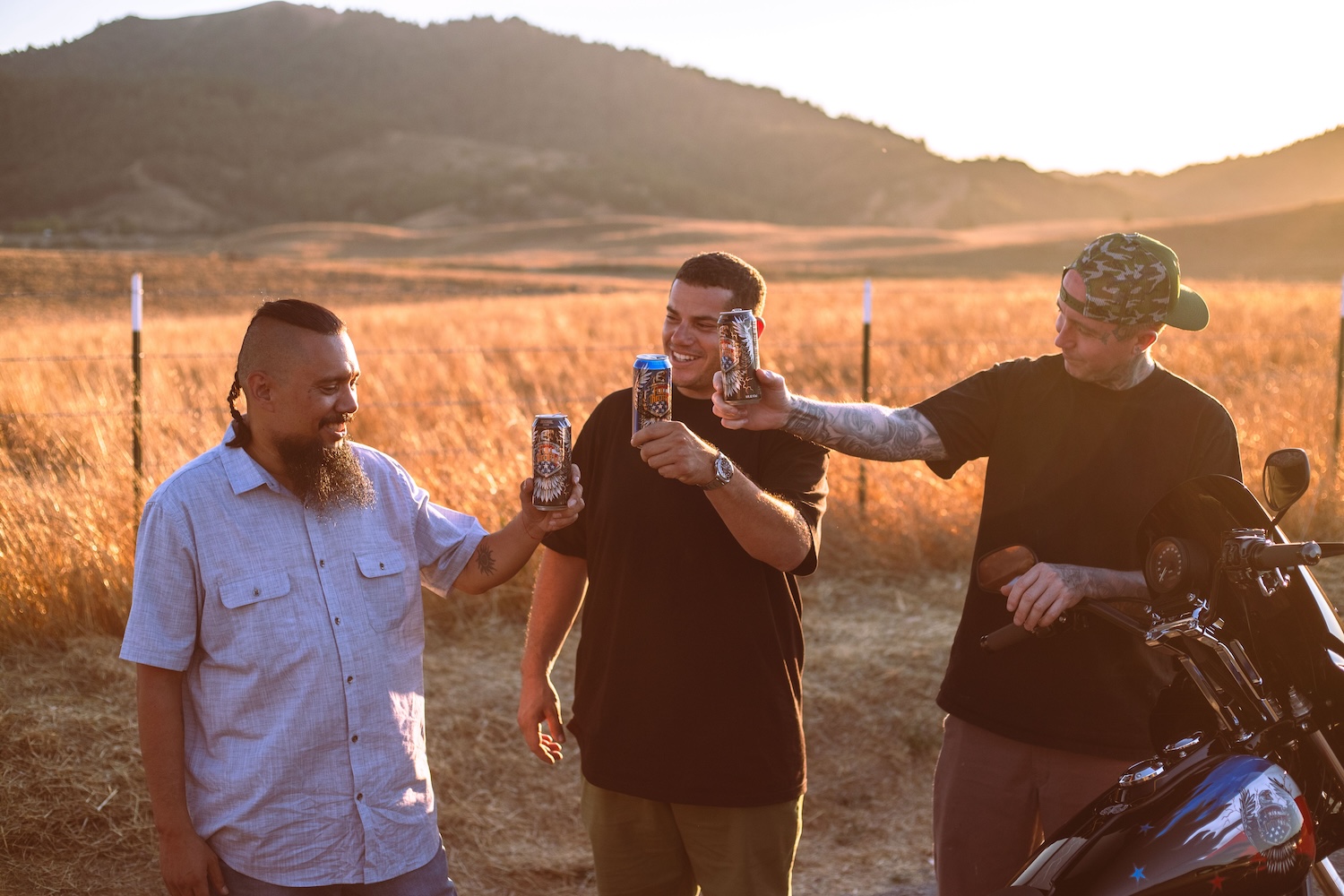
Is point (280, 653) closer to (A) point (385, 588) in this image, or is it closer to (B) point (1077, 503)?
(A) point (385, 588)

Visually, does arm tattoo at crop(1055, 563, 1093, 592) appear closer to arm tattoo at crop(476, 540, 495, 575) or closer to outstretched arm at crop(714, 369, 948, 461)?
outstretched arm at crop(714, 369, 948, 461)

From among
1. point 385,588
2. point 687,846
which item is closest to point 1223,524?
point 687,846

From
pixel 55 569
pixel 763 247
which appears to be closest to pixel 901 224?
pixel 763 247

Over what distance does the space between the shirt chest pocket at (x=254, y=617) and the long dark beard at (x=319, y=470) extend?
203 mm

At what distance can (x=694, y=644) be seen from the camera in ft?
9.18

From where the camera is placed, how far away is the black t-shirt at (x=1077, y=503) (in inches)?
110

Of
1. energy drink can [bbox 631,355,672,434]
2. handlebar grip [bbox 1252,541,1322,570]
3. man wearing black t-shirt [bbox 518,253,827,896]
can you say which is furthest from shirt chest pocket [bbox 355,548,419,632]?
handlebar grip [bbox 1252,541,1322,570]

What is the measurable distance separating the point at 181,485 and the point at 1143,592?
2094 mm

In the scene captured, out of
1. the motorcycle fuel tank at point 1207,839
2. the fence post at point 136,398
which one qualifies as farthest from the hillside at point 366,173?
the motorcycle fuel tank at point 1207,839

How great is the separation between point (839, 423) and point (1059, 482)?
0.57m

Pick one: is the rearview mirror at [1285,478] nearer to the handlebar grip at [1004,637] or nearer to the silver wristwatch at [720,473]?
the handlebar grip at [1004,637]

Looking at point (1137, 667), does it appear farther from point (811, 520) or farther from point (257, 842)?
point (257, 842)

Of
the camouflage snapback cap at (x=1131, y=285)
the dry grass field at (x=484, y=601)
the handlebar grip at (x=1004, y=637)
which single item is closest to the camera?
the handlebar grip at (x=1004, y=637)

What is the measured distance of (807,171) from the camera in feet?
591
